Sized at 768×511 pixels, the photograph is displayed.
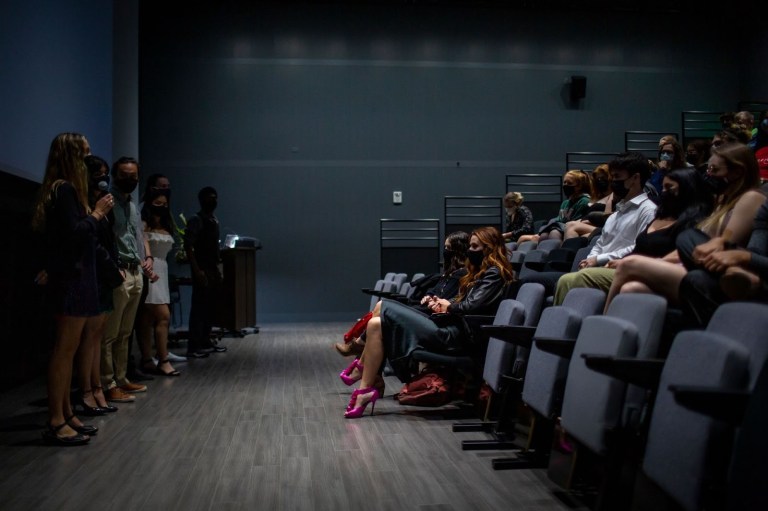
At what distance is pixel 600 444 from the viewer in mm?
1854

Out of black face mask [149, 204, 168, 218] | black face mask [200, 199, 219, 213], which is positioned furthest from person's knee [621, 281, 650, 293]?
black face mask [200, 199, 219, 213]

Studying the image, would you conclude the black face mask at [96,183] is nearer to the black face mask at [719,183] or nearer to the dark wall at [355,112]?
the black face mask at [719,183]

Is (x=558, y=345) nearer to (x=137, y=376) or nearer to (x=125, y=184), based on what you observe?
(x=125, y=184)

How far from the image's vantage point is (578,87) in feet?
32.2

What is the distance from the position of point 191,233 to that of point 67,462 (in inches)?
122

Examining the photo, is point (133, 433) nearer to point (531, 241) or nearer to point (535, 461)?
point (535, 461)

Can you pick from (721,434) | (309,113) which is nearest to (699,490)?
(721,434)

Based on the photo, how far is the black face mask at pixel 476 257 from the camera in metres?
3.85

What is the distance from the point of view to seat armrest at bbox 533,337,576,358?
7.32 feet

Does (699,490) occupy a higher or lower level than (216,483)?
higher

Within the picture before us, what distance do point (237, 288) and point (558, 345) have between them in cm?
556

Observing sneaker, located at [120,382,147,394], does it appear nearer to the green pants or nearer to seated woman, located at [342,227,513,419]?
seated woman, located at [342,227,513,419]

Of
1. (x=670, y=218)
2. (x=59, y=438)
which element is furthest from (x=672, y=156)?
(x=59, y=438)

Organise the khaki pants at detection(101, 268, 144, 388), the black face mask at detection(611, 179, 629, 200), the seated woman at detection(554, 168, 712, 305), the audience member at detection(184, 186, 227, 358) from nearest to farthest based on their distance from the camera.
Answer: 1. the seated woman at detection(554, 168, 712, 305)
2. the black face mask at detection(611, 179, 629, 200)
3. the khaki pants at detection(101, 268, 144, 388)
4. the audience member at detection(184, 186, 227, 358)
